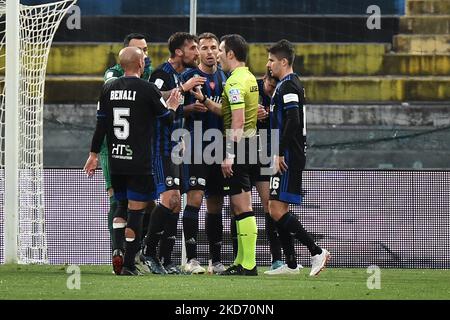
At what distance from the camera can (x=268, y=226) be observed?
34.9 feet

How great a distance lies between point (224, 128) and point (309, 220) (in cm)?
250

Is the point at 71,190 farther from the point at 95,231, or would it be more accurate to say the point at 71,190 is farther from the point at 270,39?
the point at 270,39

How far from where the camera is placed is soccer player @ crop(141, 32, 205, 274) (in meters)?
9.91

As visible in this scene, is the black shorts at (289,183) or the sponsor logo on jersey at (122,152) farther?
the black shorts at (289,183)

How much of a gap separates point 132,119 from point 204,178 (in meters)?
1.03

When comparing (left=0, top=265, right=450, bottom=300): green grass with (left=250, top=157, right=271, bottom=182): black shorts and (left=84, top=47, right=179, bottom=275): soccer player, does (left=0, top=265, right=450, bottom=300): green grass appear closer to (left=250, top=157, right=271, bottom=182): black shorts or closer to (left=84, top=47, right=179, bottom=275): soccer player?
(left=84, top=47, right=179, bottom=275): soccer player

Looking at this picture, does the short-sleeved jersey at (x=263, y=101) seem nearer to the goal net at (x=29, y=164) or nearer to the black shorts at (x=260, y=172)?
the black shorts at (x=260, y=172)

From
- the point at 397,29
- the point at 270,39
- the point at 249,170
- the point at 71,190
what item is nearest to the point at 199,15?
the point at 270,39

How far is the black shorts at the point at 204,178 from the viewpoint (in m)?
10.0

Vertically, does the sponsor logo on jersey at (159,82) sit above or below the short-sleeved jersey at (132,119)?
above

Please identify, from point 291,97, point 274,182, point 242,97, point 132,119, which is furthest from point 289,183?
point 132,119

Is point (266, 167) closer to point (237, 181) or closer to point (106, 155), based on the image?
point (237, 181)

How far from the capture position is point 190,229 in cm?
1025

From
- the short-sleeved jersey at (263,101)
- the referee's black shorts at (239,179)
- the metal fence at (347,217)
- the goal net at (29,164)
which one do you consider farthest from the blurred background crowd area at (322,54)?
the referee's black shorts at (239,179)
